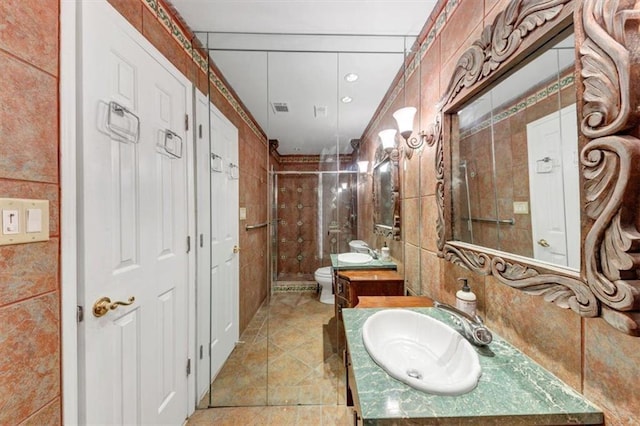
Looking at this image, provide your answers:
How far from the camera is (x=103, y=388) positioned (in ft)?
3.00

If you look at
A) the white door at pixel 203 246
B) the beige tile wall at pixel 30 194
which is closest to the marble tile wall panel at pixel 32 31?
the beige tile wall at pixel 30 194

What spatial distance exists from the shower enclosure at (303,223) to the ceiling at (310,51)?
535 mm

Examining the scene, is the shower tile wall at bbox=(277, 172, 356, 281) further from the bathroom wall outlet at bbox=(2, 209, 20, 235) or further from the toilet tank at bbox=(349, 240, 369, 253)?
the bathroom wall outlet at bbox=(2, 209, 20, 235)

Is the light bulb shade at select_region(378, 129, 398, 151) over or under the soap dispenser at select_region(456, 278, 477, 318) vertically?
over

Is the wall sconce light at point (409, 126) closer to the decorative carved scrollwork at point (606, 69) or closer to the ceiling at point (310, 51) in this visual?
the ceiling at point (310, 51)

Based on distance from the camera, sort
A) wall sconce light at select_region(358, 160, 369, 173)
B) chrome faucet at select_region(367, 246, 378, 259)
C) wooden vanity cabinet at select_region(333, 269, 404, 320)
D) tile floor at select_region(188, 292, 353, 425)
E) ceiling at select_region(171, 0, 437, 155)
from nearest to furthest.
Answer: ceiling at select_region(171, 0, 437, 155)
tile floor at select_region(188, 292, 353, 425)
wooden vanity cabinet at select_region(333, 269, 404, 320)
chrome faucet at select_region(367, 246, 378, 259)
wall sconce light at select_region(358, 160, 369, 173)

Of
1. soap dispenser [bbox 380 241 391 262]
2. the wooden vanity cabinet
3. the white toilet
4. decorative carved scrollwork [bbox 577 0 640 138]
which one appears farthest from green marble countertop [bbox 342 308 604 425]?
the white toilet

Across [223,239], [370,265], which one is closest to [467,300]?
[370,265]

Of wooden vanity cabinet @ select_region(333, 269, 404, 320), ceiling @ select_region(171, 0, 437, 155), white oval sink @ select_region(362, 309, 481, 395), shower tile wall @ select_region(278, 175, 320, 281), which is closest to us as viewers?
white oval sink @ select_region(362, 309, 481, 395)

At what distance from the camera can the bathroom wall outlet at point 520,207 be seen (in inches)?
31.8

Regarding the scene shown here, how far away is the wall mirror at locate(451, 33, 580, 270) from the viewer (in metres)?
0.66

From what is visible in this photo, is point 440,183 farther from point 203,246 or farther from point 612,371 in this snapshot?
point 203,246

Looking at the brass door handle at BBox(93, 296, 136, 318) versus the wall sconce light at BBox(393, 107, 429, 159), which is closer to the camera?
the brass door handle at BBox(93, 296, 136, 318)

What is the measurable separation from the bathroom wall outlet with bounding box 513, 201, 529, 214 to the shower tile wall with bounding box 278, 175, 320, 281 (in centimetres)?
211
